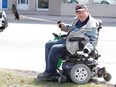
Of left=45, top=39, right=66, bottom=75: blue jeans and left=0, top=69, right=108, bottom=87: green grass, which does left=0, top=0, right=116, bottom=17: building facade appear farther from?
left=45, top=39, right=66, bottom=75: blue jeans

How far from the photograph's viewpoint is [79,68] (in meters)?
6.82

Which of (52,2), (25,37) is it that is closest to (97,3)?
(52,2)

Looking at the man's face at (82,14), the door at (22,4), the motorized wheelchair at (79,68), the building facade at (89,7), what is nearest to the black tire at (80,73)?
the motorized wheelchair at (79,68)

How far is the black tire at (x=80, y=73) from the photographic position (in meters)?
6.80

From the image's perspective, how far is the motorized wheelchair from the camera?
6.80 meters

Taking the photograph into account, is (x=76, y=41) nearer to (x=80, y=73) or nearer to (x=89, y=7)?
(x=80, y=73)

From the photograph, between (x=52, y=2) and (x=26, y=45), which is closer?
(x=26, y=45)

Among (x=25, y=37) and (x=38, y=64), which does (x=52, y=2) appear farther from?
(x=38, y=64)

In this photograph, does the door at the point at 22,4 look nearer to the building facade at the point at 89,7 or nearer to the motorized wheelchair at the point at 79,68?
the building facade at the point at 89,7

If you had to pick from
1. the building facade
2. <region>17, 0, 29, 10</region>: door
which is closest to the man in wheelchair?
the building facade

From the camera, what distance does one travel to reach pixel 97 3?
25844 mm

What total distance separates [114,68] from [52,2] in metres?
18.1

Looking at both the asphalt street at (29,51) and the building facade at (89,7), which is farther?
the building facade at (89,7)

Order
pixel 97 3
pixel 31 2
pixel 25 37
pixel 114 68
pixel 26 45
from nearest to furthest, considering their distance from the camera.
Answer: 1. pixel 114 68
2. pixel 26 45
3. pixel 25 37
4. pixel 97 3
5. pixel 31 2
